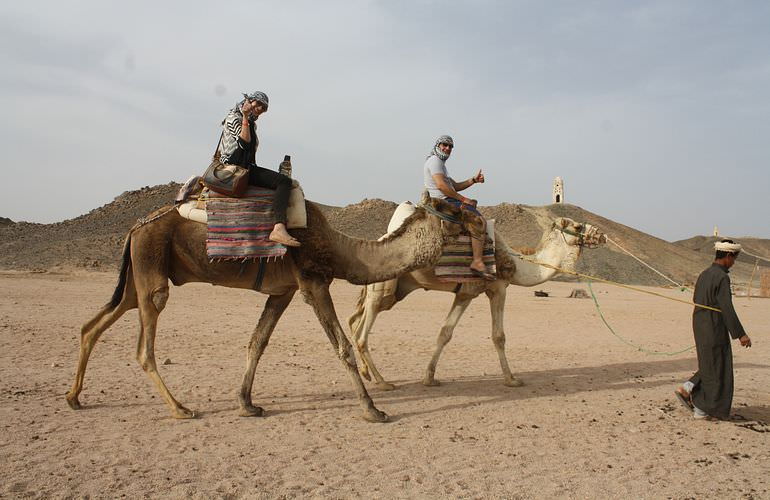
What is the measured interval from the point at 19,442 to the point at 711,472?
624 centimetres

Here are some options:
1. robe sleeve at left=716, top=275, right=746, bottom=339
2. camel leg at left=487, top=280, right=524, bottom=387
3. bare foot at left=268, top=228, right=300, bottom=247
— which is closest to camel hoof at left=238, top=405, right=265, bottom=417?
bare foot at left=268, top=228, right=300, bottom=247

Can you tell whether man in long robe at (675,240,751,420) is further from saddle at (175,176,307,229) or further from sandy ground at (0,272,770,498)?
saddle at (175,176,307,229)

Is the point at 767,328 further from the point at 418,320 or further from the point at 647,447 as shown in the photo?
the point at 647,447

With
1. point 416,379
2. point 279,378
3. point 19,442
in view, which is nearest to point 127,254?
point 19,442

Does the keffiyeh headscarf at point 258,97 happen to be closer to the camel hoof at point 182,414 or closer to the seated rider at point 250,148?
the seated rider at point 250,148

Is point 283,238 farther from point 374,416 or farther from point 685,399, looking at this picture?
point 685,399

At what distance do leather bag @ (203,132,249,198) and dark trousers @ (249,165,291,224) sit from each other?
13 centimetres

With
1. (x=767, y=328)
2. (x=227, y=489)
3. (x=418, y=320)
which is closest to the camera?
(x=227, y=489)

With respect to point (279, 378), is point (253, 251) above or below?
above

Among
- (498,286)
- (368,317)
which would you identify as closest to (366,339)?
(368,317)

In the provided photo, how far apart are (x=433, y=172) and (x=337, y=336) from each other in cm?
280

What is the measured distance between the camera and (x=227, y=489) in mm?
4652

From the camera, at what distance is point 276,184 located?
6652mm

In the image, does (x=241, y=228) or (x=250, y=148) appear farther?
(x=250, y=148)
